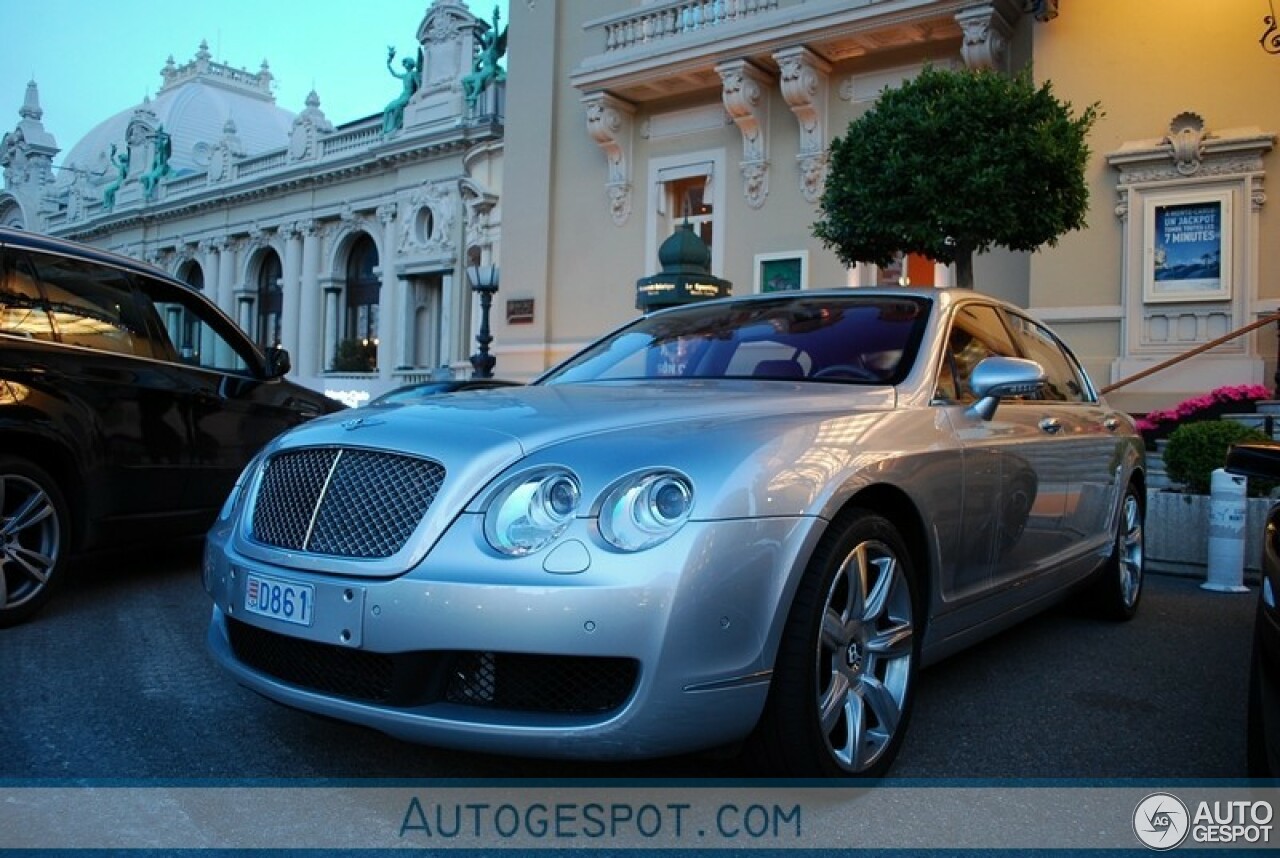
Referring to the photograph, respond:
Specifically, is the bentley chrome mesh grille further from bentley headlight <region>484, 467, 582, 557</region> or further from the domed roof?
the domed roof

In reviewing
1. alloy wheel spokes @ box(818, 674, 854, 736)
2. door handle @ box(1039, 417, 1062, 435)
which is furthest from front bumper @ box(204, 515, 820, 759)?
door handle @ box(1039, 417, 1062, 435)

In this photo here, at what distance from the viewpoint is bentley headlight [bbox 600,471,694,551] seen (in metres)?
2.24

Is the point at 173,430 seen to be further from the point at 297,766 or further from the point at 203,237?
the point at 203,237

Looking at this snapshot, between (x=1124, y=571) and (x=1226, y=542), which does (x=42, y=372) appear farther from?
(x=1226, y=542)

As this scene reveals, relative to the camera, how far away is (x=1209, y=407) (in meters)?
10.2

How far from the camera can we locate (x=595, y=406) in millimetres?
2762

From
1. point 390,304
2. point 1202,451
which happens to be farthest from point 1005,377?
point 390,304

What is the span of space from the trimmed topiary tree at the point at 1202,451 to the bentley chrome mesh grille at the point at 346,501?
632 cm

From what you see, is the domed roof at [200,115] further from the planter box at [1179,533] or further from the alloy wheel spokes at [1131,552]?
the alloy wheel spokes at [1131,552]

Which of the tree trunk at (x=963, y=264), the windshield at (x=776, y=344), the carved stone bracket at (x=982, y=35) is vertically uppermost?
the carved stone bracket at (x=982, y=35)

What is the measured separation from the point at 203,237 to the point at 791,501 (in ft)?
129

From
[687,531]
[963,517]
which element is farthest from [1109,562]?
[687,531]

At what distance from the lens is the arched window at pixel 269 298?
3575cm

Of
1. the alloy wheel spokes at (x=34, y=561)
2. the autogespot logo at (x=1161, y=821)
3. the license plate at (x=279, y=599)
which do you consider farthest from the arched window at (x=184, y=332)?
the autogespot logo at (x=1161, y=821)
